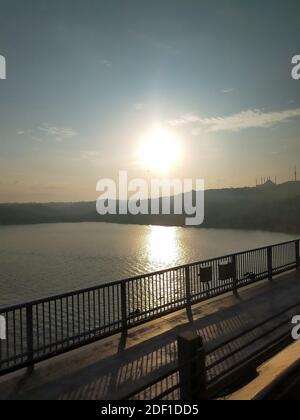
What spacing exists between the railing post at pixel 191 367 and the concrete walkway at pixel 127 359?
151 centimetres

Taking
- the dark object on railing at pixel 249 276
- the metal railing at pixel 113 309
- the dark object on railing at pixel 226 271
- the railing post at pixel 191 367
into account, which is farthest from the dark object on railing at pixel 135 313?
the dark object on railing at pixel 249 276

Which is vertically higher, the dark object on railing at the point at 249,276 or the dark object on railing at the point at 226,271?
the dark object on railing at the point at 226,271

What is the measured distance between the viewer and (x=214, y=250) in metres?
55.0

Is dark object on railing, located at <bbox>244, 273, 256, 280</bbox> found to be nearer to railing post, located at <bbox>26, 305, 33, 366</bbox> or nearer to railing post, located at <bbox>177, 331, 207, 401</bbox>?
railing post, located at <bbox>26, 305, 33, 366</bbox>

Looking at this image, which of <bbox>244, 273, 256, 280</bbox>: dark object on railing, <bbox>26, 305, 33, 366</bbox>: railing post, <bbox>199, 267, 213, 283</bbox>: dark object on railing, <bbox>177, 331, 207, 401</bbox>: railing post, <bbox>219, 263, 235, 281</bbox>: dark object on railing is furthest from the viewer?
<bbox>244, 273, 256, 280</bbox>: dark object on railing

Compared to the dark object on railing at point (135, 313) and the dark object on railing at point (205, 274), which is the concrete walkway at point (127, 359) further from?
the dark object on railing at point (205, 274)

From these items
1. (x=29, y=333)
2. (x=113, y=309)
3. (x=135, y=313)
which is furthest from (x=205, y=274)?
(x=29, y=333)

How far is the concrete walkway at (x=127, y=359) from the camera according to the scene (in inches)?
239

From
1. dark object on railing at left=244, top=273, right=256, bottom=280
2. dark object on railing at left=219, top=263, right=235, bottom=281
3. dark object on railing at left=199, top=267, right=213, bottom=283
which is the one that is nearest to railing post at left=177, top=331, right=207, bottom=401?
dark object on railing at left=199, top=267, right=213, bottom=283

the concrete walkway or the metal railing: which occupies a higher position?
the metal railing

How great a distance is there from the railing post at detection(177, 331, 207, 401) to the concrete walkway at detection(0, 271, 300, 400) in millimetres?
1509

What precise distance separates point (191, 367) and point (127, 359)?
2.84 meters

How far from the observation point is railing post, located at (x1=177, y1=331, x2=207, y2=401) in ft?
15.4
